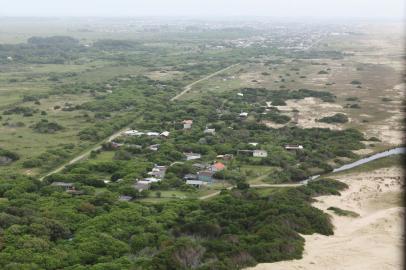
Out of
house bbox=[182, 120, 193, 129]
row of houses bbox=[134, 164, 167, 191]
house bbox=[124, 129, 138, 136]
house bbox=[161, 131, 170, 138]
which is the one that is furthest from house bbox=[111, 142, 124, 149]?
house bbox=[182, 120, 193, 129]

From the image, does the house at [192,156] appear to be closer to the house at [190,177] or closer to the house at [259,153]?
the house at [259,153]

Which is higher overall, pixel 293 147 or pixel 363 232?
pixel 293 147

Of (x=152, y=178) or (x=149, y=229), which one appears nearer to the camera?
(x=149, y=229)

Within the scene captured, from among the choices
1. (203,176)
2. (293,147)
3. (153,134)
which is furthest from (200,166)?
(153,134)

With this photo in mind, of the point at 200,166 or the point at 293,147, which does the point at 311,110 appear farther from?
the point at 200,166

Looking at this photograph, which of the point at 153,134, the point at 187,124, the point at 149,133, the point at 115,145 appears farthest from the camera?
the point at 187,124

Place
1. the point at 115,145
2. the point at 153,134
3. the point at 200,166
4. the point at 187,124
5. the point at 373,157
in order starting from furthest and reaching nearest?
1. the point at 187,124
2. the point at 153,134
3. the point at 115,145
4. the point at 373,157
5. the point at 200,166

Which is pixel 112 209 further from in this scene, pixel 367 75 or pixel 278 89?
pixel 367 75
